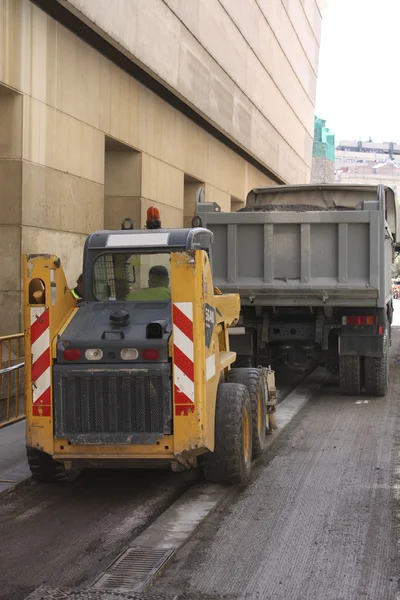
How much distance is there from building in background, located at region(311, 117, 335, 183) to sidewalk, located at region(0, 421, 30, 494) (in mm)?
48474

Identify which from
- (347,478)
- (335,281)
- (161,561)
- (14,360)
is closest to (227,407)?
(347,478)

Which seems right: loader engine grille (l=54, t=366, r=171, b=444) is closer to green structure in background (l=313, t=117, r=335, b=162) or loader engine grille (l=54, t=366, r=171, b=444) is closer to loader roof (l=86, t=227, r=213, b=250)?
loader roof (l=86, t=227, r=213, b=250)

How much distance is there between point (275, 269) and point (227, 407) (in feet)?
17.1

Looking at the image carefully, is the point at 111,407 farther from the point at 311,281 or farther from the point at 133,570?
the point at 311,281

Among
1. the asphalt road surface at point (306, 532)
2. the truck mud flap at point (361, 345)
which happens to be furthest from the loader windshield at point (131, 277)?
the truck mud flap at point (361, 345)

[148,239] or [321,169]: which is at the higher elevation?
[321,169]

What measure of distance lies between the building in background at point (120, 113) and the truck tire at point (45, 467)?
5.56 m

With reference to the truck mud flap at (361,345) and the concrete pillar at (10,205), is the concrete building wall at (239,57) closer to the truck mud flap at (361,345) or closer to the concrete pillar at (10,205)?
the concrete pillar at (10,205)

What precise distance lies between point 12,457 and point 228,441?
106 inches

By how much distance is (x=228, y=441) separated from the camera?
7.16 metres

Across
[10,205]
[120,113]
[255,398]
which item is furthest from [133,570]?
[120,113]

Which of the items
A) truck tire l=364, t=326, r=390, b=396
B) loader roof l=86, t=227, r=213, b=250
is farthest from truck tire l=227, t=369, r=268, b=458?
truck tire l=364, t=326, r=390, b=396

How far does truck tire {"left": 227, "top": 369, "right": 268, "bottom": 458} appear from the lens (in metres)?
8.20

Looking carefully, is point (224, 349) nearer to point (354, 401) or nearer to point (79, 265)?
point (354, 401)
